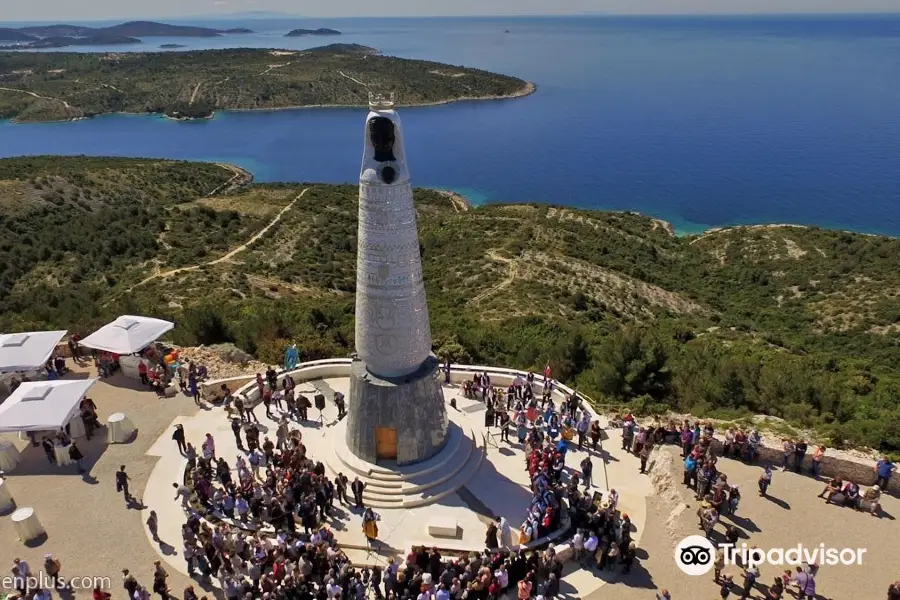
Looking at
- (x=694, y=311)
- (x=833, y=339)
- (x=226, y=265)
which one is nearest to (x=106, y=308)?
(x=226, y=265)

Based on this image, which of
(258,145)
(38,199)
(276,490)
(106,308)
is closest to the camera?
(276,490)

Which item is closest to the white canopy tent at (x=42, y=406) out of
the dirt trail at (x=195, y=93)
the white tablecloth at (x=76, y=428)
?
the white tablecloth at (x=76, y=428)

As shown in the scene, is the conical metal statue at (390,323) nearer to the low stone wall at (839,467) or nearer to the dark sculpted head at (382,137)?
the dark sculpted head at (382,137)

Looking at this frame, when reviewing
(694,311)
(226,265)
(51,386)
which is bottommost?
(694,311)

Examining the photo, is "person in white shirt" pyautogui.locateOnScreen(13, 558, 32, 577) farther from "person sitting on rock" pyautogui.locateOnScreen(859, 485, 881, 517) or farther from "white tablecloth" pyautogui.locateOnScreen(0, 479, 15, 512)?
"person sitting on rock" pyautogui.locateOnScreen(859, 485, 881, 517)

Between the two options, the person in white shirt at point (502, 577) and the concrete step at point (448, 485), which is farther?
the concrete step at point (448, 485)

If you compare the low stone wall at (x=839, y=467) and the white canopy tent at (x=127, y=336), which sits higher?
the white canopy tent at (x=127, y=336)

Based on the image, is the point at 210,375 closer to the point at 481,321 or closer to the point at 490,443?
the point at 490,443
